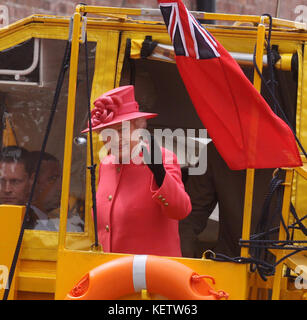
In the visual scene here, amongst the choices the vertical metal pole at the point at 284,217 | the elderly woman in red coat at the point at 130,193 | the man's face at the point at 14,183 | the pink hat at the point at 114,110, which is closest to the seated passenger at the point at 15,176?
the man's face at the point at 14,183

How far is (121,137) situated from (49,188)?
103 cm

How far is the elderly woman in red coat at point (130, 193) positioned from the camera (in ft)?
10.1

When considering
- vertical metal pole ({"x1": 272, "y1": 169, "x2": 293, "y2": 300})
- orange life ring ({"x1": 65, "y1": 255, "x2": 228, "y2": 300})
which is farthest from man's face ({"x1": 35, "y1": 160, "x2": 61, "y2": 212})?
vertical metal pole ({"x1": 272, "y1": 169, "x2": 293, "y2": 300})

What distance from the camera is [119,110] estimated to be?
317cm

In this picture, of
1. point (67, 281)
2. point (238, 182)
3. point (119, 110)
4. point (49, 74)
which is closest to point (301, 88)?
point (238, 182)

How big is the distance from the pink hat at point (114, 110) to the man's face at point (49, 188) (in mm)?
865

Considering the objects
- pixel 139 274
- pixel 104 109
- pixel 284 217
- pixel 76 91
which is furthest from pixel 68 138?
pixel 284 217

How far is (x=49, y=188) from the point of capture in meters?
3.93

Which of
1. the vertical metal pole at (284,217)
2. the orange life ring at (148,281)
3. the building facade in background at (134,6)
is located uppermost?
the building facade in background at (134,6)

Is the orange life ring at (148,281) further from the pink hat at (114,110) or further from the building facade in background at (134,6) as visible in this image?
the building facade in background at (134,6)

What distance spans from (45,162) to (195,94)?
1.38 metres

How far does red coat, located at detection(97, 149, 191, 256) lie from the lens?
10.4 ft

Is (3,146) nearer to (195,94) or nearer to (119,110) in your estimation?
(119,110)

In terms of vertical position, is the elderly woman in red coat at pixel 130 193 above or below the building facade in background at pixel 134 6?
below
